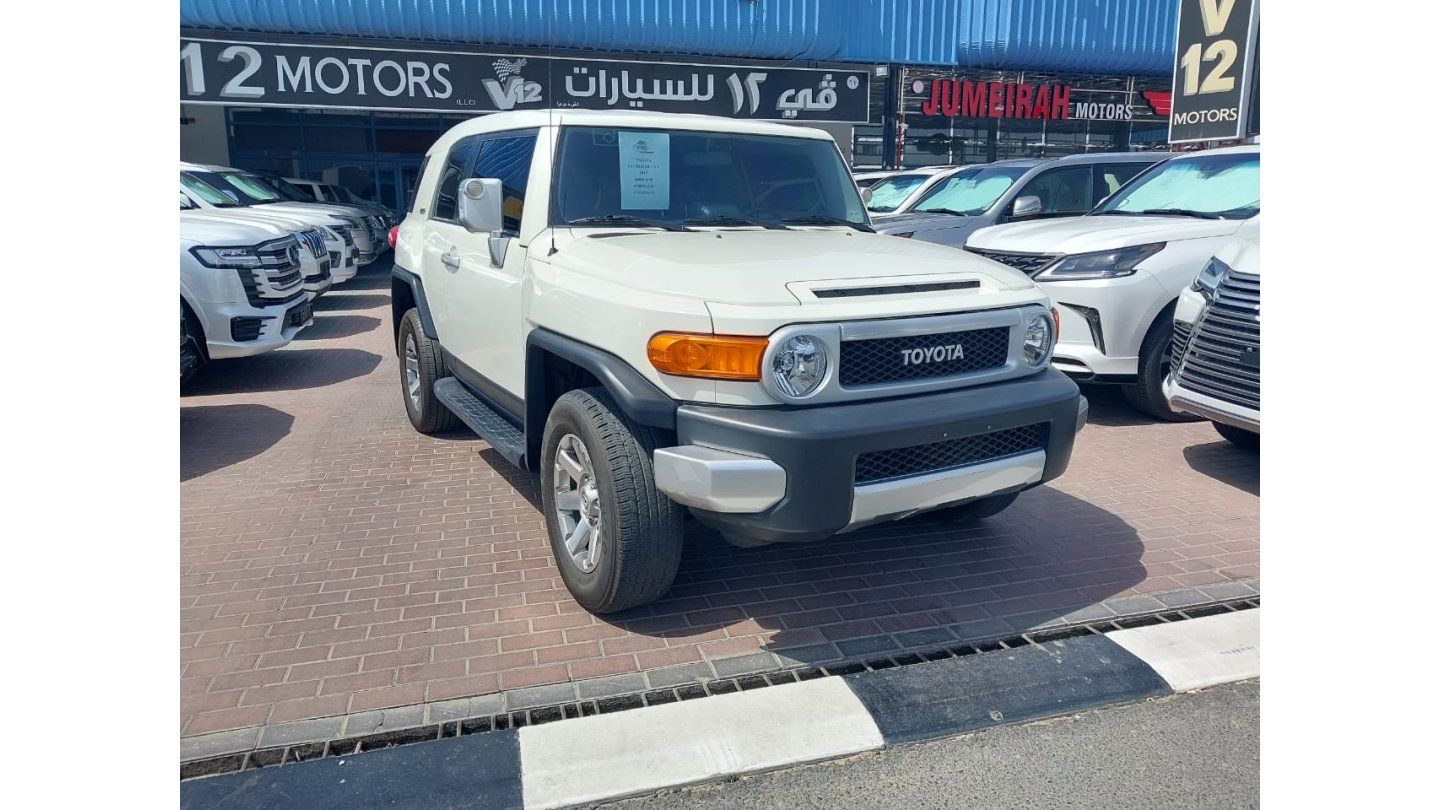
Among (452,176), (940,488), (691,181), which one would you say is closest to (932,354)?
(940,488)

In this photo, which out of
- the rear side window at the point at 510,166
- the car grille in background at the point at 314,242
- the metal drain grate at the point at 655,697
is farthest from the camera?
the car grille in background at the point at 314,242

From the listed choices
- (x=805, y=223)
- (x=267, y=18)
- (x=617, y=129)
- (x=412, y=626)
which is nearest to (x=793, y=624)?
(x=412, y=626)

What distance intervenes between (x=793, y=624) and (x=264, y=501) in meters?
3.07

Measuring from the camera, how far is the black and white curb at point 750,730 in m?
2.70

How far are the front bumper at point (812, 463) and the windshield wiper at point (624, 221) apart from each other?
133 centimetres

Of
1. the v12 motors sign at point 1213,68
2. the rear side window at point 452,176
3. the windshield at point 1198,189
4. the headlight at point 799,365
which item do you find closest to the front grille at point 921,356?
the headlight at point 799,365

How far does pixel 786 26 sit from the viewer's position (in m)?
17.8

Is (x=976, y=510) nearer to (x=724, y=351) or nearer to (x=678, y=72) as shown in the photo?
(x=724, y=351)

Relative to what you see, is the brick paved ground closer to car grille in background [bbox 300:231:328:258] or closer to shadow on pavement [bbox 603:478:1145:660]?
shadow on pavement [bbox 603:478:1145:660]

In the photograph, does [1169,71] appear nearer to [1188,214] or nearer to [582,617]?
[1188,214]

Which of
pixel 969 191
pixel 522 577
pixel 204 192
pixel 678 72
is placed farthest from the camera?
pixel 678 72

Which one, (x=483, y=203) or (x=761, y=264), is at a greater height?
(x=483, y=203)

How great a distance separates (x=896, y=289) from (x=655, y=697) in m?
1.66

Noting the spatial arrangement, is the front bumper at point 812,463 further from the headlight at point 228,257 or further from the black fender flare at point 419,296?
the headlight at point 228,257
